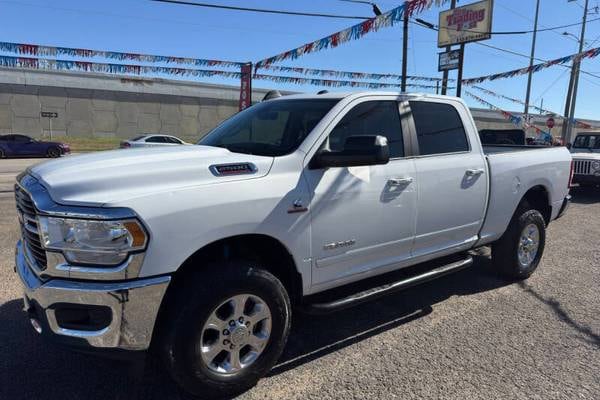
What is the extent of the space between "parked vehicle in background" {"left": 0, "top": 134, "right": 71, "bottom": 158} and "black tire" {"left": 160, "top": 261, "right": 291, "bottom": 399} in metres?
26.3

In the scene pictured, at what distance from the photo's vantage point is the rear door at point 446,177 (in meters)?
3.94

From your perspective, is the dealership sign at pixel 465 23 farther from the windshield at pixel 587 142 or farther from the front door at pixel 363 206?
the front door at pixel 363 206

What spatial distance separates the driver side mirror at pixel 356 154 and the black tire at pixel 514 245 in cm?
260

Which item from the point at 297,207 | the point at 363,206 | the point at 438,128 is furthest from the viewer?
the point at 438,128

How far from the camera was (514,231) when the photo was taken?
505 cm

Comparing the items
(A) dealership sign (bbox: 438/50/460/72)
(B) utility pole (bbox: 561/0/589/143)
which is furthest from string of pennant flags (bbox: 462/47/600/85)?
(B) utility pole (bbox: 561/0/589/143)

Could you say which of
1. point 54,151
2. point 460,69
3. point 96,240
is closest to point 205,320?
point 96,240

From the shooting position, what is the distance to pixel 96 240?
94.4 inches

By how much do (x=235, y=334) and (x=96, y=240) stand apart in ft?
3.27

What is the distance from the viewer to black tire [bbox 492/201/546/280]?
16.6 ft

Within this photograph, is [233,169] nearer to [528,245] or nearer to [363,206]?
[363,206]

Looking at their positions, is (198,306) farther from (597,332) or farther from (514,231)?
(514,231)

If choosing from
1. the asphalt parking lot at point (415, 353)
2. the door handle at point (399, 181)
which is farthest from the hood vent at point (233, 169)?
the asphalt parking lot at point (415, 353)

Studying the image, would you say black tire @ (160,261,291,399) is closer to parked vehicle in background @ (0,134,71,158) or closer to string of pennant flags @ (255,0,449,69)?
string of pennant flags @ (255,0,449,69)
